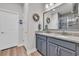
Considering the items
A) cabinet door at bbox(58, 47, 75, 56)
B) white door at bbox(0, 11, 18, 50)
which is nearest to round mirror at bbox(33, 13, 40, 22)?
white door at bbox(0, 11, 18, 50)

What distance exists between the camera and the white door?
1769 millimetres

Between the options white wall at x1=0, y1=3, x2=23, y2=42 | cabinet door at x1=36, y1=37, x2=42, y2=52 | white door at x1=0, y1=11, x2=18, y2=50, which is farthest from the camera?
cabinet door at x1=36, y1=37, x2=42, y2=52

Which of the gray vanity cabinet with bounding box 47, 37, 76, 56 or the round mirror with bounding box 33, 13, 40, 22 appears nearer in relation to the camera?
the gray vanity cabinet with bounding box 47, 37, 76, 56

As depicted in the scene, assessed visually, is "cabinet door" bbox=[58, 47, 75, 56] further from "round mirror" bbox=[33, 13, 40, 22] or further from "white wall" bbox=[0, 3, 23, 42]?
"round mirror" bbox=[33, 13, 40, 22]

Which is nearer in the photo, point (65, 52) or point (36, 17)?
point (65, 52)

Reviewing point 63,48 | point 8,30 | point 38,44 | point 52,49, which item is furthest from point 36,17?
point 63,48

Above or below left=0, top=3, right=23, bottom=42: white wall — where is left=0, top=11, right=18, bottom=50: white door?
below

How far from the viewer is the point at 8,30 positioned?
187cm

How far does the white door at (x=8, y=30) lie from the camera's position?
1769 millimetres

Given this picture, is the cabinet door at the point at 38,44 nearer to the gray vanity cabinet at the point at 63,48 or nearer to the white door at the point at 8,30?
the gray vanity cabinet at the point at 63,48

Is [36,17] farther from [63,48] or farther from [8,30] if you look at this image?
[63,48]

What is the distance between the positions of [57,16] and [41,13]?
0.51 m

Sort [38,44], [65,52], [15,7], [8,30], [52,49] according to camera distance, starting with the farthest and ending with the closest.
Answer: [38,44] → [52,49] → [8,30] → [15,7] → [65,52]

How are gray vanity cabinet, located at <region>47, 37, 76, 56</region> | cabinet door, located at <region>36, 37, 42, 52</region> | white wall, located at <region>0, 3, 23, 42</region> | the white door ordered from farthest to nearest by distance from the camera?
cabinet door, located at <region>36, 37, 42, 52</region> → the white door → white wall, located at <region>0, 3, 23, 42</region> → gray vanity cabinet, located at <region>47, 37, 76, 56</region>
